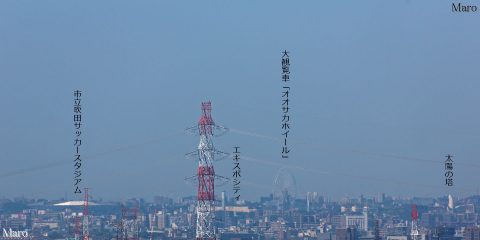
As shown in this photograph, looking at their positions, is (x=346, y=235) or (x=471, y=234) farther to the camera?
(x=346, y=235)

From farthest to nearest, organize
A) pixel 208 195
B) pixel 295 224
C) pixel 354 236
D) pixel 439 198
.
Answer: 1. pixel 439 198
2. pixel 295 224
3. pixel 354 236
4. pixel 208 195

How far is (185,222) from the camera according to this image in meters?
40.9

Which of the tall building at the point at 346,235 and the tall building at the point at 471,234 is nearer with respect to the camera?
the tall building at the point at 471,234

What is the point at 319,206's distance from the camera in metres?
47.7

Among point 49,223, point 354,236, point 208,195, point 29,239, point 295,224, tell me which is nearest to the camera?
point 208,195

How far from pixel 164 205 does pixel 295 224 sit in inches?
250

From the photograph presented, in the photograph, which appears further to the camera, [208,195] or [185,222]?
[185,222]

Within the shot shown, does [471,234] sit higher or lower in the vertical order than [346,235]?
lower

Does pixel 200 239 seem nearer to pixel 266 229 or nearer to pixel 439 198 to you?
pixel 266 229

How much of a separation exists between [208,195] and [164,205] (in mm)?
32938

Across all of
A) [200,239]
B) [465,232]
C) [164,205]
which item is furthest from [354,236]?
[200,239]

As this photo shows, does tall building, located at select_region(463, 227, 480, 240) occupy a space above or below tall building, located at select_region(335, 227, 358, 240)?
below

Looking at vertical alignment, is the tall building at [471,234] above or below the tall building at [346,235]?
below

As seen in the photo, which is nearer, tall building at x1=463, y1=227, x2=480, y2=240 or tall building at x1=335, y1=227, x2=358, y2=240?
tall building at x1=463, y1=227, x2=480, y2=240
